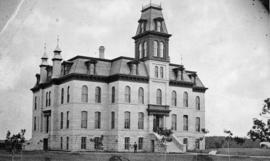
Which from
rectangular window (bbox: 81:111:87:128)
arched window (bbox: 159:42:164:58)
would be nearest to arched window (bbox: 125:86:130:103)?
rectangular window (bbox: 81:111:87:128)

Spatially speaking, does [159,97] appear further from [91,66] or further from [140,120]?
[91,66]

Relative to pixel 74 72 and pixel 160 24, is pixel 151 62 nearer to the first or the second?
pixel 160 24

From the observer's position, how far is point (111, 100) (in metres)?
24.5

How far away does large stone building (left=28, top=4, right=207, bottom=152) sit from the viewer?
23.4 m

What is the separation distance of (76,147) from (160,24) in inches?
323

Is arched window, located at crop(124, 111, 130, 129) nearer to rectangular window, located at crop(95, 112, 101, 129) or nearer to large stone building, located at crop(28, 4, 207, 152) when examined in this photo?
large stone building, located at crop(28, 4, 207, 152)

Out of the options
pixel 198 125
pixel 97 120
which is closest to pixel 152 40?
pixel 97 120

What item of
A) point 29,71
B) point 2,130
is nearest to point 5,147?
point 2,130

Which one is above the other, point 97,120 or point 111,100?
point 111,100

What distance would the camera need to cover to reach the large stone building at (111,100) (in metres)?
23.4

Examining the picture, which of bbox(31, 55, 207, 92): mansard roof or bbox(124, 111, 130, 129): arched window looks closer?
bbox(31, 55, 207, 92): mansard roof

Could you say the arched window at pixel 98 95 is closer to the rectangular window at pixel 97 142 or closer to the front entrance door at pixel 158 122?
the rectangular window at pixel 97 142

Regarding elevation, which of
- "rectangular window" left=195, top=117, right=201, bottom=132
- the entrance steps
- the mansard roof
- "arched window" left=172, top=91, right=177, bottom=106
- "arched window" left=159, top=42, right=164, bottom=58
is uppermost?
"arched window" left=159, top=42, right=164, bottom=58

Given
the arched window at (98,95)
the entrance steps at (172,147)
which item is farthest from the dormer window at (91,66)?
the entrance steps at (172,147)
